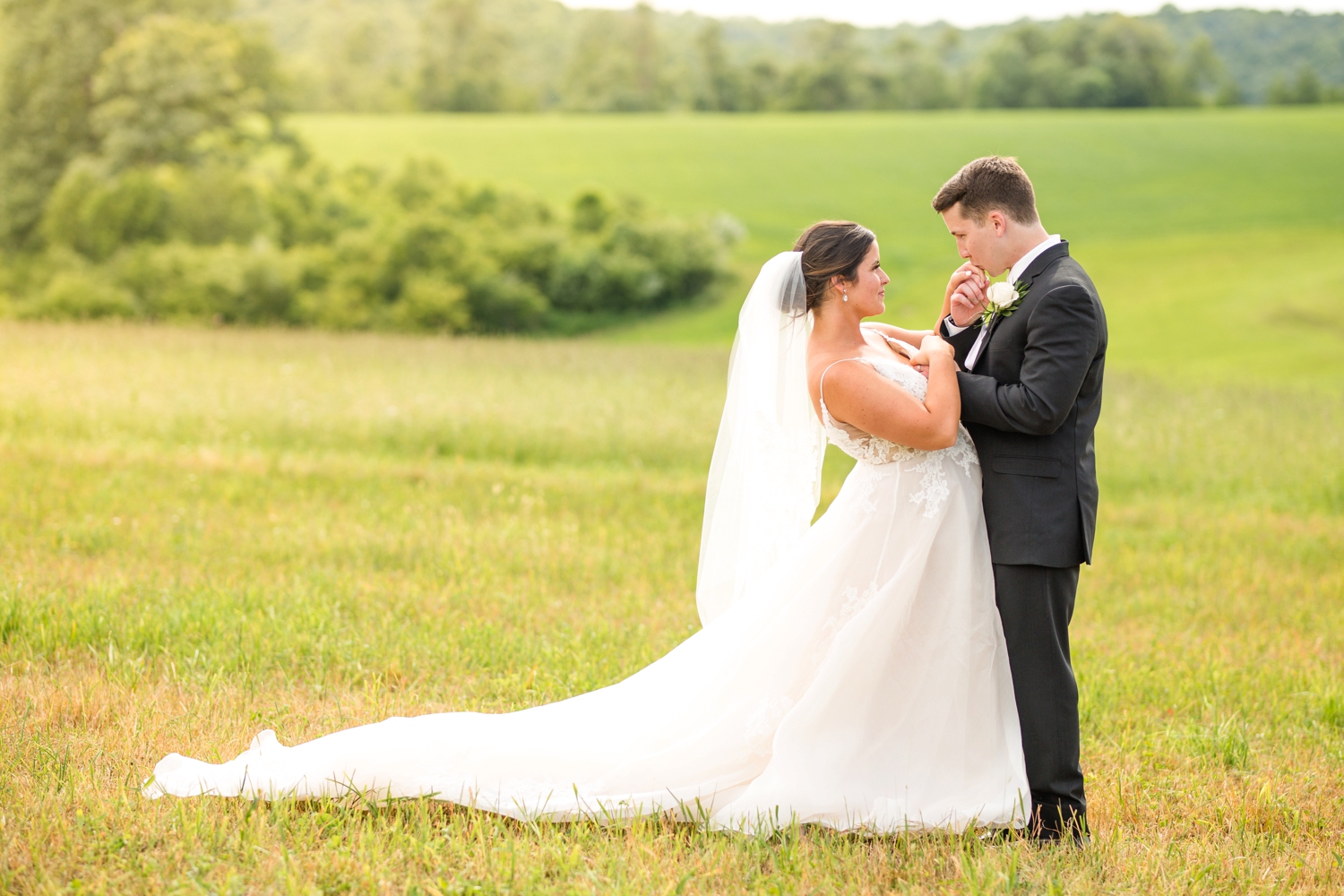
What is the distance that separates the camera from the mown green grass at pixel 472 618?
4.05 meters

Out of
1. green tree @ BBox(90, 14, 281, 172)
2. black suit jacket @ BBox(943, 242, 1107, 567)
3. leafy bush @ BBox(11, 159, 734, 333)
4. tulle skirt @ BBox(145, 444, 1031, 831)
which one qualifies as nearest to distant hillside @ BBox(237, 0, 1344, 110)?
green tree @ BBox(90, 14, 281, 172)

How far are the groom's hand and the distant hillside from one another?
74.5 meters

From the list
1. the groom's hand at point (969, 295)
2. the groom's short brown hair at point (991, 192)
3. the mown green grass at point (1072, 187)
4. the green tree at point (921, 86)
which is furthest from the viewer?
the green tree at point (921, 86)

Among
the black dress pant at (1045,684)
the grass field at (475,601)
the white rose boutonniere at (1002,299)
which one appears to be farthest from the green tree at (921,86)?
the black dress pant at (1045,684)

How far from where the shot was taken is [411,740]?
4.57 m

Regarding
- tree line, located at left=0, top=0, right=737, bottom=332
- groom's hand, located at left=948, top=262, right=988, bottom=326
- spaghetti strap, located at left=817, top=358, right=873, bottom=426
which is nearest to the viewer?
groom's hand, located at left=948, top=262, right=988, bottom=326

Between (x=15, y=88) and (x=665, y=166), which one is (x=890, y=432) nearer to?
(x=15, y=88)

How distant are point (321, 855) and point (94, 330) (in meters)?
17.8

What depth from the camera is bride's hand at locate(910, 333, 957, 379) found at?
432 centimetres

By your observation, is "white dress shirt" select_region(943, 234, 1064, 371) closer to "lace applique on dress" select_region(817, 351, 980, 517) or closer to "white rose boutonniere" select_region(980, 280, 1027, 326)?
"white rose boutonniere" select_region(980, 280, 1027, 326)

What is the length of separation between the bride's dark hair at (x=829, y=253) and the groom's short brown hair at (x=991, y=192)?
0.37 m

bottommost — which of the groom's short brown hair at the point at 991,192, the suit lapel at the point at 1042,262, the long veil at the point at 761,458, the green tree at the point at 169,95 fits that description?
the long veil at the point at 761,458

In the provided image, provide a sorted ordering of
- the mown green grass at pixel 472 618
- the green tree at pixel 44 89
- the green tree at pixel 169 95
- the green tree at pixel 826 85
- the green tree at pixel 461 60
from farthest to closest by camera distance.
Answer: the green tree at pixel 826 85
the green tree at pixel 461 60
the green tree at pixel 44 89
the green tree at pixel 169 95
the mown green grass at pixel 472 618

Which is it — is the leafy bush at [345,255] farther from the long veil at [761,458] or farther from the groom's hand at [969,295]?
the groom's hand at [969,295]
